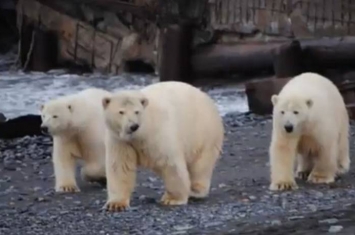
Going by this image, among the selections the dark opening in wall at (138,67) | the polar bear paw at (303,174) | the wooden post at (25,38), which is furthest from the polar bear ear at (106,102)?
the wooden post at (25,38)

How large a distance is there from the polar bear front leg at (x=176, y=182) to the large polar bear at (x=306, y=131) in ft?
3.33

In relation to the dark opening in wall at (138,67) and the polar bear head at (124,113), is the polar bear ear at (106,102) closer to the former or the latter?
the polar bear head at (124,113)

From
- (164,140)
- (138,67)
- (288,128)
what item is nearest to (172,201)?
(164,140)

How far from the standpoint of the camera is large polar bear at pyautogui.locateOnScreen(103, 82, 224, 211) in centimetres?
780

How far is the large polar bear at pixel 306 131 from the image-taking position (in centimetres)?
886

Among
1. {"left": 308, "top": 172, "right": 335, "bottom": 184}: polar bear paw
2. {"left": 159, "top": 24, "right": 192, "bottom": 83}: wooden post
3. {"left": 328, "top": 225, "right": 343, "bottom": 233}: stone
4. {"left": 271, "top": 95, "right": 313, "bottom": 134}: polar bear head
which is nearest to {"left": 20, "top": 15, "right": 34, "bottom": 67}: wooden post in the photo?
{"left": 159, "top": 24, "right": 192, "bottom": 83}: wooden post

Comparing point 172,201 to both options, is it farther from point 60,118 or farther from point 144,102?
point 60,118

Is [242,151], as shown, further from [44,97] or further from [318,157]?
[44,97]

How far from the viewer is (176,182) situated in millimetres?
8086

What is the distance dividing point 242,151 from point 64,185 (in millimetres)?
3075

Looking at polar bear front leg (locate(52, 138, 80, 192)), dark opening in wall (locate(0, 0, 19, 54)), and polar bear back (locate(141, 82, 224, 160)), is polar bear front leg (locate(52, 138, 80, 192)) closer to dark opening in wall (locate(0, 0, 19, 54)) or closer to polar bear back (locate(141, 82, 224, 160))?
polar bear back (locate(141, 82, 224, 160))

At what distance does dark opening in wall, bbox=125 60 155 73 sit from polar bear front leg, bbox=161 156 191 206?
16758 millimetres

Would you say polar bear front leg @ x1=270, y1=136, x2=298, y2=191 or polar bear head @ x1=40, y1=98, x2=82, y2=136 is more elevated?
polar bear head @ x1=40, y1=98, x2=82, y2=136

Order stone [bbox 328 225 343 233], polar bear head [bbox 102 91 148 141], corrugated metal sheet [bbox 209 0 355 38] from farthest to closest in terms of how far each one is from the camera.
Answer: corrugated metal sheet [bbox 209 0 355 38] < polar bear head [bbox 102 91 148 141] < stone [bbox 328 225 343 233]
